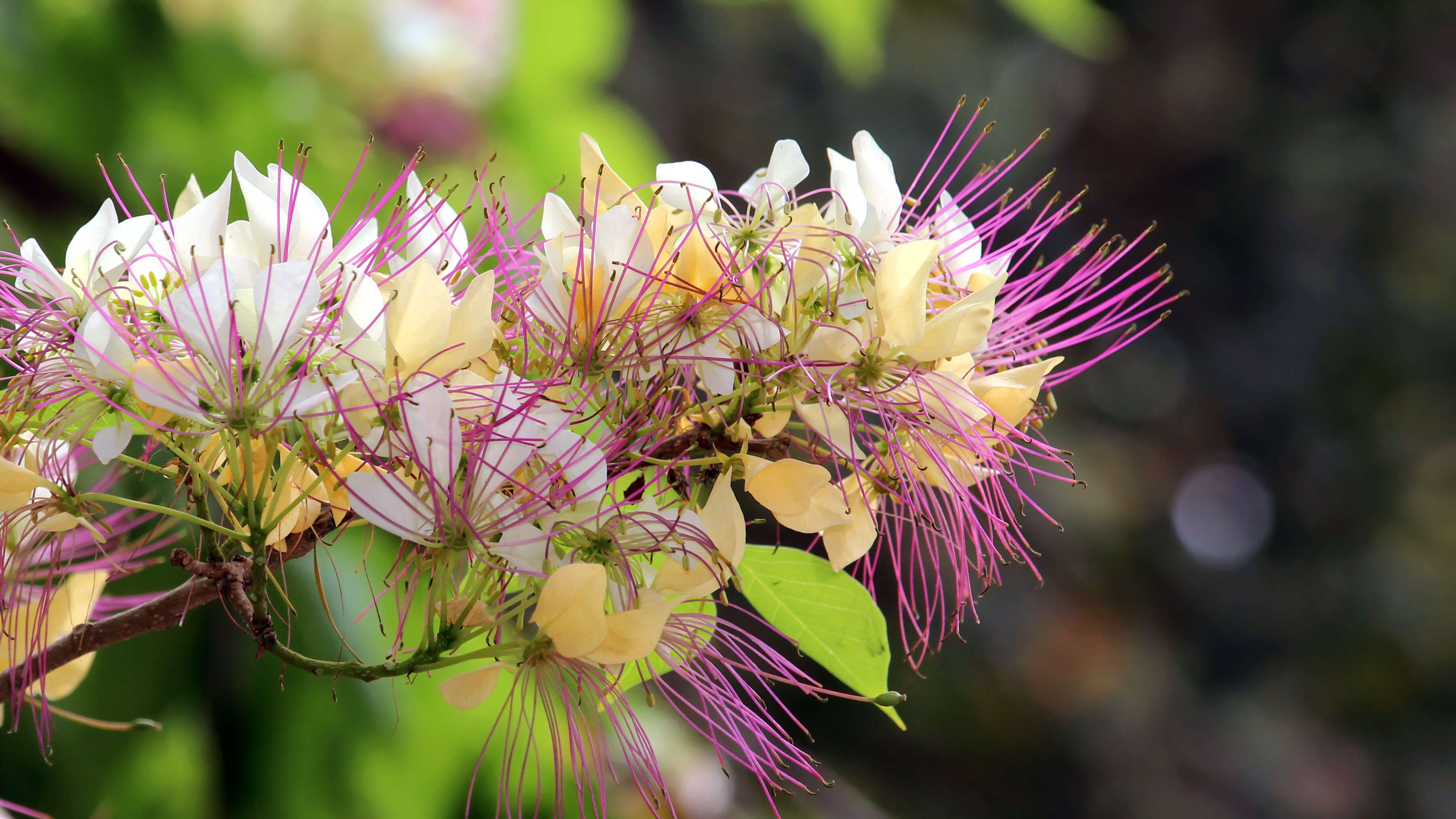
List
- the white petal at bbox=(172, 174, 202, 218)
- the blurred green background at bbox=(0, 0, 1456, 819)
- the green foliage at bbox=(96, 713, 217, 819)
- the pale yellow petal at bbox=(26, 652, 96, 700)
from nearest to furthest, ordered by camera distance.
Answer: the white petal at bbox=(172, 174, 202, 218)
the pale yellow petal at bbox=(26, 652, 96, 700)
the green foliage at bbox=(96, 713, 217, 819)
the blurred green background at bbox=(0, 0, 1456, 819)

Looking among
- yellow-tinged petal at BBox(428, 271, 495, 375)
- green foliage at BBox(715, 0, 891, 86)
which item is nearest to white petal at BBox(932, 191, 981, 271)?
yellow-tinged petal at BBox(428, 271, 495, 375)

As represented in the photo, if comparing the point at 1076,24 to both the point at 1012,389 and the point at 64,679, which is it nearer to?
the point at 1012,389

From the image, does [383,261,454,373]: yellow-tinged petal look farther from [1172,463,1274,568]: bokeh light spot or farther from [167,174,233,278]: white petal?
[1172,463,1274,568]: bokeh light spot

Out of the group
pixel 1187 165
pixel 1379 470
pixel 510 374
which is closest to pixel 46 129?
pixel 510 374

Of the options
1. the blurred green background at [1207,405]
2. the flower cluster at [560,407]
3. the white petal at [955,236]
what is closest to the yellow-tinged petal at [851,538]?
the flower cluster at [560,407]

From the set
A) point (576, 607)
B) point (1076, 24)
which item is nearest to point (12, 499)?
point (576, 607)

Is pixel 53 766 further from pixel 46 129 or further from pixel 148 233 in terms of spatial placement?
pixel 148 233
